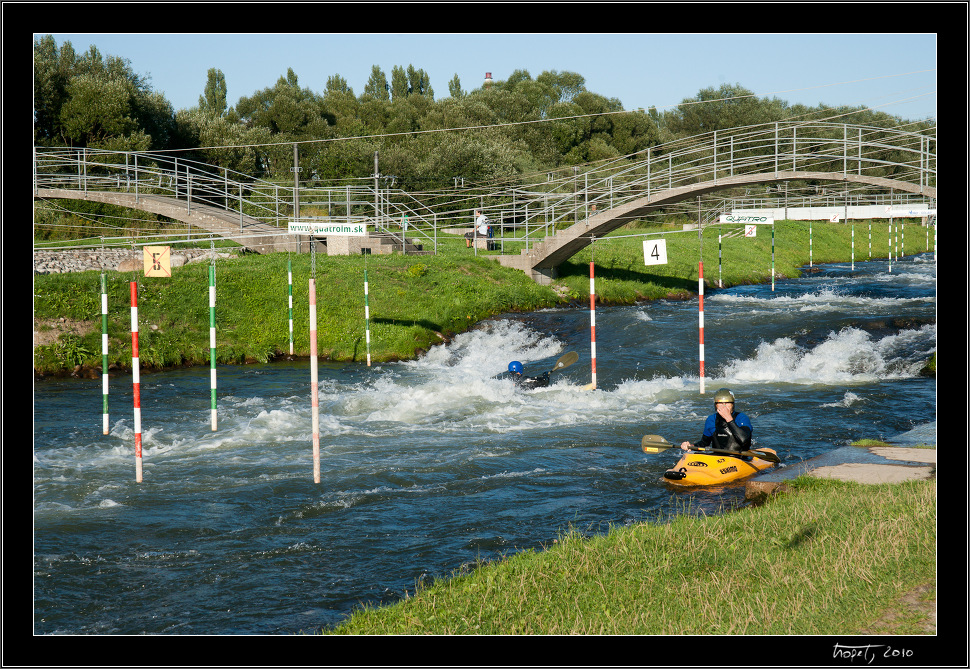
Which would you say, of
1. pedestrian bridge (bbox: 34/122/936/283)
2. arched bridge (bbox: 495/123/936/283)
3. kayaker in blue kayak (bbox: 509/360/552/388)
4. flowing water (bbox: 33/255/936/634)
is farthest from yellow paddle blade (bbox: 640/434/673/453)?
pedestrian bridge (bbox: 34/122/936/283)

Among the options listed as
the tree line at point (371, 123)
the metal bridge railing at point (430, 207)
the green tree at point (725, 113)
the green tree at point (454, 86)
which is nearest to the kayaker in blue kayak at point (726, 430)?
the metal bridge railing at point (430, 207)

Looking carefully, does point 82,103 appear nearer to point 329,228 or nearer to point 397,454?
point 329,228

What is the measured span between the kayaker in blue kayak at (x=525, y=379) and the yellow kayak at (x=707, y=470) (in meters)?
7.22

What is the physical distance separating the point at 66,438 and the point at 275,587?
780cm

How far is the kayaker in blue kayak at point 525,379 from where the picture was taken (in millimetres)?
18203

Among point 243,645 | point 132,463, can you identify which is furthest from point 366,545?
point 132,463

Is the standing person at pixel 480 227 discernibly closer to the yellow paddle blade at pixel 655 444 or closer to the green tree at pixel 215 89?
the yellow paddle blade at pixel 655 444

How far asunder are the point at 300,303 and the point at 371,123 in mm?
39701

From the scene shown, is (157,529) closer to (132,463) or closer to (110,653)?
(132,463)

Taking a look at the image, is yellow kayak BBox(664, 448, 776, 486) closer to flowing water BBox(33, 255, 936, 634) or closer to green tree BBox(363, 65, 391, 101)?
flowing water BBox(33, 255, 936, 634)

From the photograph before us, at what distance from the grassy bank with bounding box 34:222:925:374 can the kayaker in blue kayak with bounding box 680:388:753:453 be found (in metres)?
12.2

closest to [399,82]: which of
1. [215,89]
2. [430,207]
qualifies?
[215,89]

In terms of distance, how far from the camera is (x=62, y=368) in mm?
20000
